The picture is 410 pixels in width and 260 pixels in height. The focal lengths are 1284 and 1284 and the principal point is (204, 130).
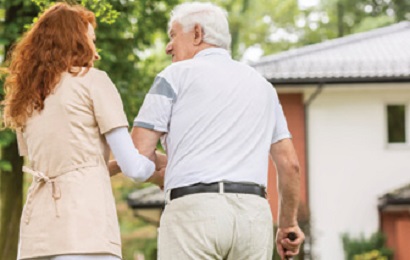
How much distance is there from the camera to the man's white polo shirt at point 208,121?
4953 millimetres

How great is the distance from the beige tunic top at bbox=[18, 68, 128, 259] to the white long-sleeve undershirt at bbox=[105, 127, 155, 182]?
4 centimetres

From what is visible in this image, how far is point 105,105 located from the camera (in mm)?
4762

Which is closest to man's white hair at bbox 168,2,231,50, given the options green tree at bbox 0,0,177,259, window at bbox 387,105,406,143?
green tree at bbox 0,0,177,259

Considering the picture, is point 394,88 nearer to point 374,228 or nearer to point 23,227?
point 374,228

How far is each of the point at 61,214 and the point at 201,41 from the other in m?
1.01

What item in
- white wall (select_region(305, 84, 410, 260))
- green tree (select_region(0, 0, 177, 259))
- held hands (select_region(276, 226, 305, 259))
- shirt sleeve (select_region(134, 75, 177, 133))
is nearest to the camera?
shirt sleeve (select_region(134, 75, 177, 133))

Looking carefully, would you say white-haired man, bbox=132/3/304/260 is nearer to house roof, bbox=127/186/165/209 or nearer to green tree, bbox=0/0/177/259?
green tree, bbox=0/0/177/259

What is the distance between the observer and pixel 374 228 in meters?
28.0

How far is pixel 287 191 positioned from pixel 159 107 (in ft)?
2.65

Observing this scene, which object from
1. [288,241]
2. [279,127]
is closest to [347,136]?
[288,241]

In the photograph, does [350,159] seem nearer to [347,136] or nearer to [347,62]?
[347,136]

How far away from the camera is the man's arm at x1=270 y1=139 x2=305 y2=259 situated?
5.46 meters

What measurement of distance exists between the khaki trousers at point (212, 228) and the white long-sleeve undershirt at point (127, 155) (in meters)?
0.18

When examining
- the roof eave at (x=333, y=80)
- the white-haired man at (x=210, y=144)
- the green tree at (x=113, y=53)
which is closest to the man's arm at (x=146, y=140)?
the white-haired man at (x=210, y=144)
